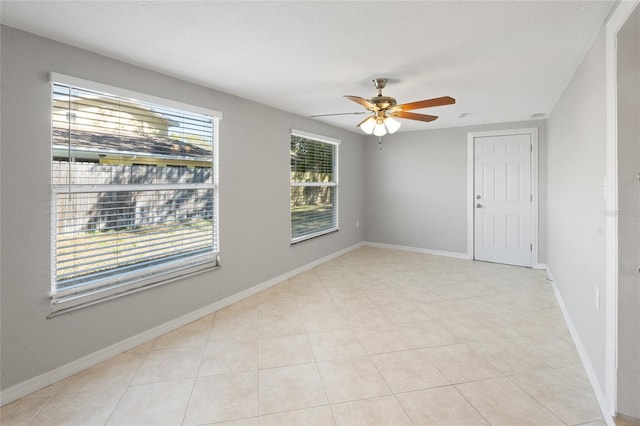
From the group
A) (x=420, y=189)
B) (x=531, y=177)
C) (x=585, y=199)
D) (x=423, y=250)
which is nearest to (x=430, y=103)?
(x=585, y=199)

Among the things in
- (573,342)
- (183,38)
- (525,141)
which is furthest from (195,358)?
Answer: (525,141)

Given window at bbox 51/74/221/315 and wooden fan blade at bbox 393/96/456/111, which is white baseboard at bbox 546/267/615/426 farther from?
window at bbox 51/74/221/315

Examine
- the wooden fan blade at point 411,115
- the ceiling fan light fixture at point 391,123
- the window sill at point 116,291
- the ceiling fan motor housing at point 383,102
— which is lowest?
the window sill at point 116,291

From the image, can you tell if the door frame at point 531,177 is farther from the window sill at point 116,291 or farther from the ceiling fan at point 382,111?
the window sill at point 116,291

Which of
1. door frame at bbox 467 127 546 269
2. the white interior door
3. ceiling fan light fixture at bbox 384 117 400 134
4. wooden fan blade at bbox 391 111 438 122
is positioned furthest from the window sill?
the white interior door

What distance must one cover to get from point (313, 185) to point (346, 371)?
318cm

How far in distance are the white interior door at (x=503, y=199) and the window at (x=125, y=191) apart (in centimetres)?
421

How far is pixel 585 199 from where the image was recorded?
2.30 m

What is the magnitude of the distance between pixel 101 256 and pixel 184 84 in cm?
168

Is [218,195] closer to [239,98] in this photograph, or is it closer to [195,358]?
[239,98]

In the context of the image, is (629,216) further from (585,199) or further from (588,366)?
(588,366)

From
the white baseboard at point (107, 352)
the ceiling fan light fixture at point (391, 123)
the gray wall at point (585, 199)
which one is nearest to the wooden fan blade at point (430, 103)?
the ceiling fan light fixture at point (391, 123)

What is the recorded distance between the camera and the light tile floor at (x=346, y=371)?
6.14ft

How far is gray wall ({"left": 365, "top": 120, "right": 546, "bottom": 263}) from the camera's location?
5.56 m
